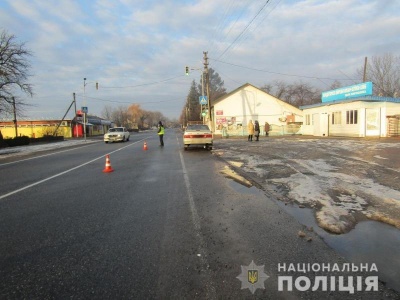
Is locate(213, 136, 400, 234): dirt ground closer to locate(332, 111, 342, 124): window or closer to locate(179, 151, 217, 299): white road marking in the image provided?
locate(179, 151, 217, 299): white road marking

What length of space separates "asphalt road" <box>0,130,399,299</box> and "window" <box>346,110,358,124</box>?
24.0 meters

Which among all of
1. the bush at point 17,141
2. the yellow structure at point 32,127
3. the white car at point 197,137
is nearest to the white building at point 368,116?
the white car at point 197,137

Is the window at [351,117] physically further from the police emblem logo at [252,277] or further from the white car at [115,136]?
the police emblem logo at [252,277]

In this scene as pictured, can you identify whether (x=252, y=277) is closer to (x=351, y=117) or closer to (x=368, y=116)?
(x=368, y=116)

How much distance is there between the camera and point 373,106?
26.5 meters

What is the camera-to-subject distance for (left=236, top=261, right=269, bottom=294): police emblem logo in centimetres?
310

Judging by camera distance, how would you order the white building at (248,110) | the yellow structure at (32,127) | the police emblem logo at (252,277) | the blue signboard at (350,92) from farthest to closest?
the yellow structure at (32,127) → the white building at (248,110) → the blue signboard at (350,92) → the police emblem logo at (252,277)

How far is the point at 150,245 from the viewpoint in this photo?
416cm

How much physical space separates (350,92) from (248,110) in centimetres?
1775

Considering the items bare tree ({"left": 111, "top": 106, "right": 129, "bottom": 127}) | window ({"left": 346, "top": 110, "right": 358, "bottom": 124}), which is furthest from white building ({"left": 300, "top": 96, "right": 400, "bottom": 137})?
bare tree ({"left": 111, "top": 106, "right": 129, "bottom": 127})

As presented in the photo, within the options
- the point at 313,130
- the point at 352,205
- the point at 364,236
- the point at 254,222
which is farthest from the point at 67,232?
the point at 313,130

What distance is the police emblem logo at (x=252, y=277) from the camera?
3102 mm

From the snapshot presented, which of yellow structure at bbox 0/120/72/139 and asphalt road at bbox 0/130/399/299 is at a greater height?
yellow structure at bbox 0/120/72/139

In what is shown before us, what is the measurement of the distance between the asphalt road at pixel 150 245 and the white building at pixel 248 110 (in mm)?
36892
